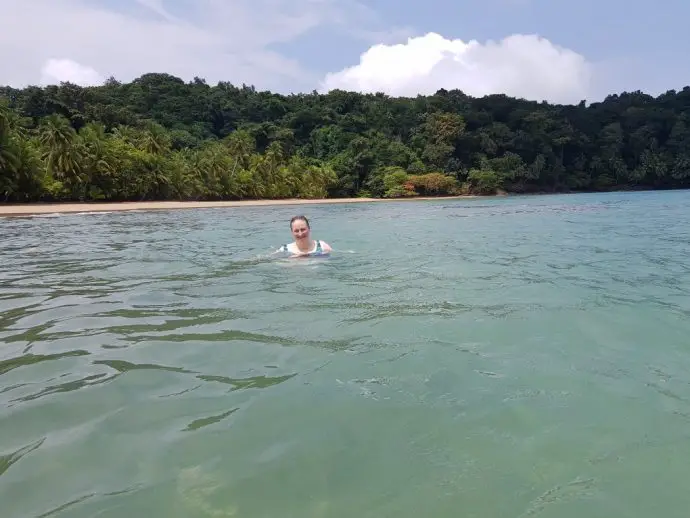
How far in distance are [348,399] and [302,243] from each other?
6295 mm

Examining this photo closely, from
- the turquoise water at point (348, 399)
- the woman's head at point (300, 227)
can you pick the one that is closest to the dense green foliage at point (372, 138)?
the woman's head at point (300, 227)

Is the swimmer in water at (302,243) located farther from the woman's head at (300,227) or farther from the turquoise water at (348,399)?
the turquoise water at (348,399)

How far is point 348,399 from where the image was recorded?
3.23 meters

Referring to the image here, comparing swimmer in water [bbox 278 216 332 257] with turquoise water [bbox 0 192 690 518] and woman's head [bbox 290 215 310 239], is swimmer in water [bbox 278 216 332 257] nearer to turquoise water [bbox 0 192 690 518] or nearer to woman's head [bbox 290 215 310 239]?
woman's head [bbox 290 215 310 239]

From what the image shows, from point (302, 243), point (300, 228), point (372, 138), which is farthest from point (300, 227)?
point (372, 138)

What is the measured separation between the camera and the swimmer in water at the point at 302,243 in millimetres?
9141

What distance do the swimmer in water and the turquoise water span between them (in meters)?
2.24

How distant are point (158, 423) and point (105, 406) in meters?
0.46

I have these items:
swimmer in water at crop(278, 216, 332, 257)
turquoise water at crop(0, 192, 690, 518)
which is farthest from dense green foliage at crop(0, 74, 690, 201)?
turquoise water at crop(0, 192, 690, 518)

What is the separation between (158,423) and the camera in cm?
296

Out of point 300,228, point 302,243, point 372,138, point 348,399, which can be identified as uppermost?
point 372,138

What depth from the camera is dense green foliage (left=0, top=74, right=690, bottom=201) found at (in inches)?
2303

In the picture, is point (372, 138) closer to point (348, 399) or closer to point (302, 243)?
point (302, 243)

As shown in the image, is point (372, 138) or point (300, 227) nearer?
point (300, 227)
